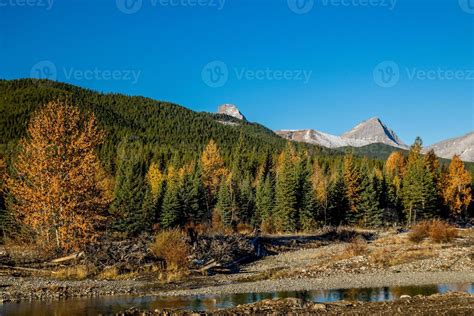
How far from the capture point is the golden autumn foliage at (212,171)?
8669 centimetres

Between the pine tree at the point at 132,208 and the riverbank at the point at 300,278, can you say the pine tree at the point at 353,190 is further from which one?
the riverbank at the point at 300,278

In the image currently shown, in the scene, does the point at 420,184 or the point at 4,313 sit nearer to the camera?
the point at 4,313

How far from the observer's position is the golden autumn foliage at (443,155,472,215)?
8081 centimetres

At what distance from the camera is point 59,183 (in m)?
26.7

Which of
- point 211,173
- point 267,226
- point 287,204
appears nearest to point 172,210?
point 267,226

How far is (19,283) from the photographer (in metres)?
22.4

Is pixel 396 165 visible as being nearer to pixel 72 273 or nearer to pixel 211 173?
pixel 211 173

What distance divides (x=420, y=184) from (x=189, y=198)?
37.5 metres

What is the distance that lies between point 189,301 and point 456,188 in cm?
7708

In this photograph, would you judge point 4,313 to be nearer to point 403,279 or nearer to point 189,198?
point 403,279

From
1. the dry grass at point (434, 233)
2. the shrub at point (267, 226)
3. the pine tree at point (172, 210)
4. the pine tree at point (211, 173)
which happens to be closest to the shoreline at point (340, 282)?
the dry grass at point (434, 233)

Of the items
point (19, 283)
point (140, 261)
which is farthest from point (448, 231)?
point (19, 283)

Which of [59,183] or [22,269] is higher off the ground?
[59,183]

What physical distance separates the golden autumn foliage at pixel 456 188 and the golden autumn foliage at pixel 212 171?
40113 mm
